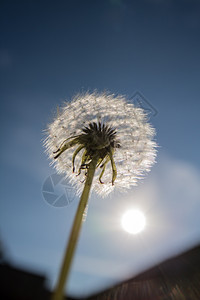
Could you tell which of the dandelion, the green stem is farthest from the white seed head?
the green stem

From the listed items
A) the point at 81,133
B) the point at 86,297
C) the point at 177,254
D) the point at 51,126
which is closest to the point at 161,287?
the point at 177,254

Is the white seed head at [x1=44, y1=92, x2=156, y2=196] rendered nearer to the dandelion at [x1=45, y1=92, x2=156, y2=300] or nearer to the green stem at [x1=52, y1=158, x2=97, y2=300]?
the dandelion at [x1=45, y1=92, x2=156, y2=300]

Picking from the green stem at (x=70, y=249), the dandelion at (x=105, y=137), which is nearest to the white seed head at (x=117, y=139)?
the dandelion at (x=105, y=137)

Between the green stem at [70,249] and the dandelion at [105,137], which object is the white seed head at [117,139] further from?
the green stem at [70,249]

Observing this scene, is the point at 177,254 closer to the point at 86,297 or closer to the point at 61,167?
the point at 86,297

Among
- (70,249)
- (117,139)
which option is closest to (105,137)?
(117,139)

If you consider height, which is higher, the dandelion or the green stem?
the dandelion

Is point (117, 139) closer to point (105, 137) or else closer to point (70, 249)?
point (105, 137)

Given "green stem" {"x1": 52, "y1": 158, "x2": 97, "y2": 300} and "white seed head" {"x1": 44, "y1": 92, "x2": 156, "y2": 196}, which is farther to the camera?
"white seed head" {"x1": 44, "y1": 92, "x2": 156, "y2": 196}
